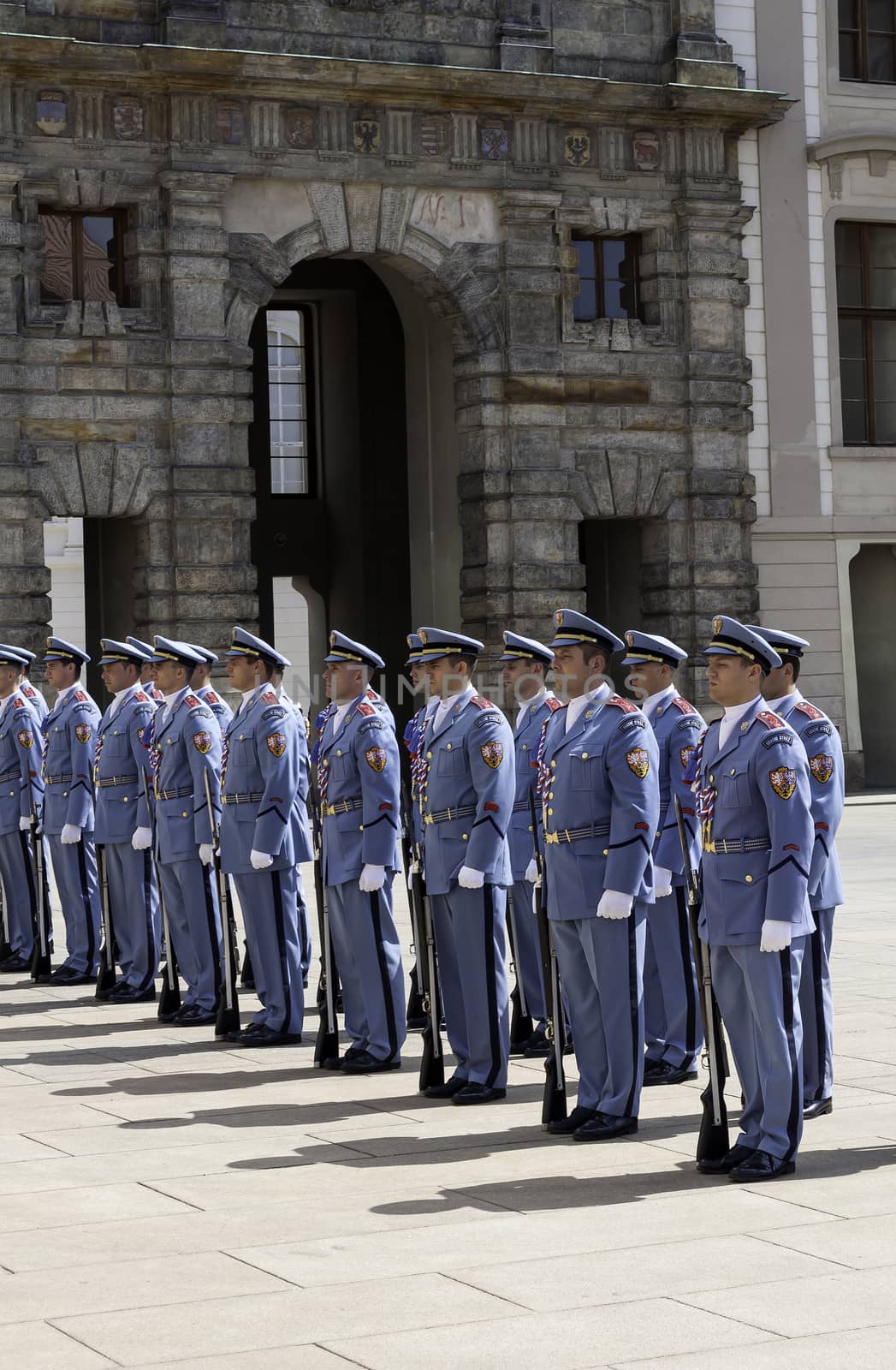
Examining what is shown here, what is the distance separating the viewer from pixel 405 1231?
5.96m

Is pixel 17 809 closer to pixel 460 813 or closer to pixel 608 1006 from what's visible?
pixel 460 813

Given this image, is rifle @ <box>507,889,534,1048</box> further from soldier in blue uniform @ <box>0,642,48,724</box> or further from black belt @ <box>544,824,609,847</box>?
soldier in blue uniform @ <box>0,642,48,724</box>

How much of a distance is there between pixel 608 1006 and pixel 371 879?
162 cm

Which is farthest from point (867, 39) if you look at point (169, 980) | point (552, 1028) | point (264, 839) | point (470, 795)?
point (552, 1028)

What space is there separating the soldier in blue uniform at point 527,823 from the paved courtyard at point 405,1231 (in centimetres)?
55

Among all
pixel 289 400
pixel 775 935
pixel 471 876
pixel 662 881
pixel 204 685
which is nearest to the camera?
pixel 775 935

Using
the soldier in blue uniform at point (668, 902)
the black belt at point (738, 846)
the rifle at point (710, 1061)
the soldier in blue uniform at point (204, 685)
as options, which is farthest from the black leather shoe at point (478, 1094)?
the soldier in blue uniform at point (204, 685)

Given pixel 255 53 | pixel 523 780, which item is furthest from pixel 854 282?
pixel 523 780

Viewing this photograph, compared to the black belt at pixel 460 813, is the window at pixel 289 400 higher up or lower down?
higher up

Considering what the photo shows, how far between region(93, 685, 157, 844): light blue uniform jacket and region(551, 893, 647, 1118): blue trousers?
4.06 metres

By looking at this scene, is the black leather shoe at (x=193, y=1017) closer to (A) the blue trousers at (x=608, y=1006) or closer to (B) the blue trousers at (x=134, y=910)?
(B) the blue trousers at (x=134, y=910)

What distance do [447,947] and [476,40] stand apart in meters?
15.1

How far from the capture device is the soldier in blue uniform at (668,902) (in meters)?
8.55

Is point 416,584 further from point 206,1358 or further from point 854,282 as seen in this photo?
point 206,1358
